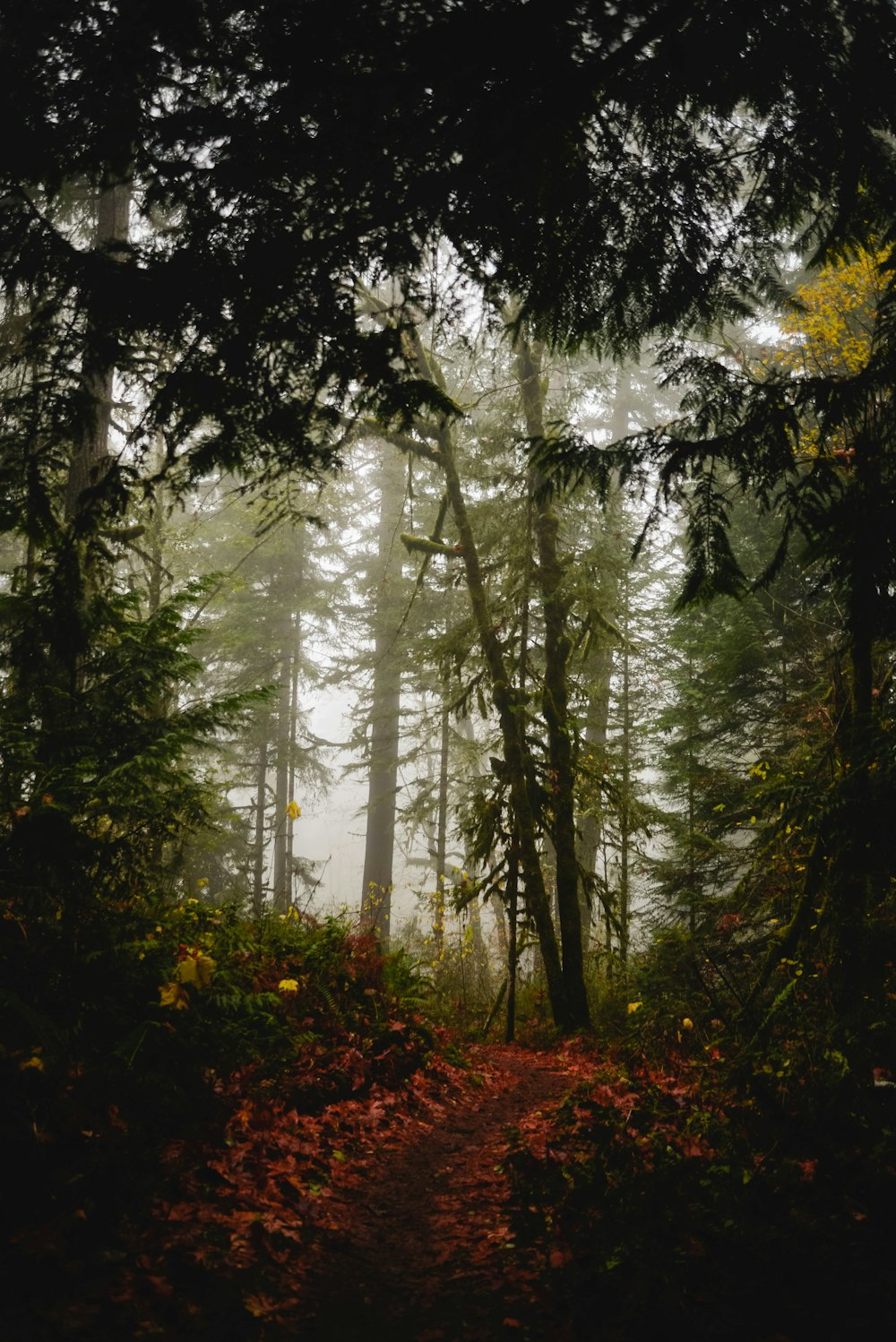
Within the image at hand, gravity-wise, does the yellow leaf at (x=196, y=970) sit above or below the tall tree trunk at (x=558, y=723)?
below

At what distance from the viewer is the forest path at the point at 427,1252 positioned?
10.3ft

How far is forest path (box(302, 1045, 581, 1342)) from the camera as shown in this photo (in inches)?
124

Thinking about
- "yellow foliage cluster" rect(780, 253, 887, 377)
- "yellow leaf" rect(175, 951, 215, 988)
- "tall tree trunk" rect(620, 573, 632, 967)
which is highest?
"yellow foliage cluster" rect(780, 253, 887, 377)

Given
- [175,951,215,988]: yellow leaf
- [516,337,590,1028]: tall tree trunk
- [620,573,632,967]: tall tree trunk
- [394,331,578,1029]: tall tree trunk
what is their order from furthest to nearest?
[620,573,632,967]: tall tree trunk < [516,337,590,1028]: tall tree trunk < [394,331,578,1029]: tall tree trunk < [175,951,215,988]: yellow leaf

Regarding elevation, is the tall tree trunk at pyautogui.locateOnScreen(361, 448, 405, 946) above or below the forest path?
above

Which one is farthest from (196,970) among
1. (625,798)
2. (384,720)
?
(384,720)

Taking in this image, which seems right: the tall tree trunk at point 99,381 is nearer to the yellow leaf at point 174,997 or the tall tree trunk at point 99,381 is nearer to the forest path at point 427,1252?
the yellow leaf at point 174,997

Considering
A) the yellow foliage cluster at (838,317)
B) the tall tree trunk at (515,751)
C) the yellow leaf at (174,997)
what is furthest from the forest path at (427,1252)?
the yellow foliage cluster at (838,317)

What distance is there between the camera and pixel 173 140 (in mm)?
3213

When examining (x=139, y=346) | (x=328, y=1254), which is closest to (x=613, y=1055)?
(x=328, y=1254)

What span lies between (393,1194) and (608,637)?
793 cm

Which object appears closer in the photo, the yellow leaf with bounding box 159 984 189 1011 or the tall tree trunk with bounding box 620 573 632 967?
the yellow leaf with bounding box 159 984 189 1011

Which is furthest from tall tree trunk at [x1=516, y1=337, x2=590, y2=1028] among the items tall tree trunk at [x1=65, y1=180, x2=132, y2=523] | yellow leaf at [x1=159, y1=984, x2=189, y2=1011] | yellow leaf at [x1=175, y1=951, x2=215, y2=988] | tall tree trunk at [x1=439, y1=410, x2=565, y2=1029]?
yellow leaf at [x1=159, y1=984, x2=189, y2=1011]

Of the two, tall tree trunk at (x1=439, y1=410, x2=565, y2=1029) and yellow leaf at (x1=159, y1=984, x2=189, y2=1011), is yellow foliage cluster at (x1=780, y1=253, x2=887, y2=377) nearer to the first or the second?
tall tree trunk at (x1=439, y1=410, x2=565, y2=1029)
